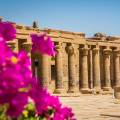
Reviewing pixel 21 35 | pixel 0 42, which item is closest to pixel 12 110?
pixel 0 42

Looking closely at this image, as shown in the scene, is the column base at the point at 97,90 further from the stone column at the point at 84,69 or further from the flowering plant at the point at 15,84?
the flowering plant at the point at 15,84

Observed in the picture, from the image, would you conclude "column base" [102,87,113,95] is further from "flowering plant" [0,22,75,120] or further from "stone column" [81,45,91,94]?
"flowering plant" [0,22,75,120]

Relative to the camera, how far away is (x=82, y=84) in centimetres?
4238

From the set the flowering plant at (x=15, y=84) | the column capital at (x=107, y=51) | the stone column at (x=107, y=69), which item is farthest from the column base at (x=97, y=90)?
the flowering plant at (x=15, y=84)

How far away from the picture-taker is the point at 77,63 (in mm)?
44438

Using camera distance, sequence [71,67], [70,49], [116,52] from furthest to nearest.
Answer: [116,52]
[71,67]
[70,49]

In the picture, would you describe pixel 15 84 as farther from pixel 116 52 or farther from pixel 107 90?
pixel 116 52

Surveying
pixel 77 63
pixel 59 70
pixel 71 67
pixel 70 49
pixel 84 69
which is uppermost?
pixel 70 49

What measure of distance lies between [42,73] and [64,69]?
5748mm

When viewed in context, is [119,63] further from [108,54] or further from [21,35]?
[21,35]

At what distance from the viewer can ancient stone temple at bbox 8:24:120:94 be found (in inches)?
1478

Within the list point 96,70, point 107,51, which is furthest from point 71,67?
point 107,51

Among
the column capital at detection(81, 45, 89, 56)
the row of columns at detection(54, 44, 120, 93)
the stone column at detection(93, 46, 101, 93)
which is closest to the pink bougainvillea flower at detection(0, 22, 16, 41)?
the row of columns at detection(54, 44, 120, 93)

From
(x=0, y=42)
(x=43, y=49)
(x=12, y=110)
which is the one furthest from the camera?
(x=43, y=49)
